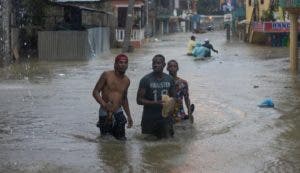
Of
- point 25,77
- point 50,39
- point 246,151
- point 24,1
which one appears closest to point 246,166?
point 246,151

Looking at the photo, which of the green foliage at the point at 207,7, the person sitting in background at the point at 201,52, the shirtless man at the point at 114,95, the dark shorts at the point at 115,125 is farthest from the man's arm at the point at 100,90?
the green foliage at the point at 207,7

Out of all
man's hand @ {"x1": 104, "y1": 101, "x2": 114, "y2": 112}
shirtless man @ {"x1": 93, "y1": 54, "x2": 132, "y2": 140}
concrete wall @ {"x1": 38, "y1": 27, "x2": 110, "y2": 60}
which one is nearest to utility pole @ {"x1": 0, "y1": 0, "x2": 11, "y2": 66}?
concrete wall @ {"x1": 38, "y1": 27, "x2": 110, "y2": 60}

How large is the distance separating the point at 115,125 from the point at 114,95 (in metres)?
0.44

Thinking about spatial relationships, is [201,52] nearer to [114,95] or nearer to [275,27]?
[275,27]

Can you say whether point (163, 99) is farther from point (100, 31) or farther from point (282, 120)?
point (100, 31)

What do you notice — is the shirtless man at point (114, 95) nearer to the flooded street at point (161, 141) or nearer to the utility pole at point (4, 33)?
the flooded street at point (161, 141)

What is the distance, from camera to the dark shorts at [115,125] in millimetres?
9258

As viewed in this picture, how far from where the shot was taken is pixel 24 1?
100 ft

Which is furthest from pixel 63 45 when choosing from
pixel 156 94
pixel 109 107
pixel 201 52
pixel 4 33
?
pixel 109 107

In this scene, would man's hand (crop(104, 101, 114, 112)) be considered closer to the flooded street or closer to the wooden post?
the flooded street

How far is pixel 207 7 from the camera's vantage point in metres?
143

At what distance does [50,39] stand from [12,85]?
11.1 meters

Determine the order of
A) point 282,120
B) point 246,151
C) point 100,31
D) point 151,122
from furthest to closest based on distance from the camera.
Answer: point 100,31, point 282,120, point 151,122, point 246,151

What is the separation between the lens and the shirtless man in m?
9.13
